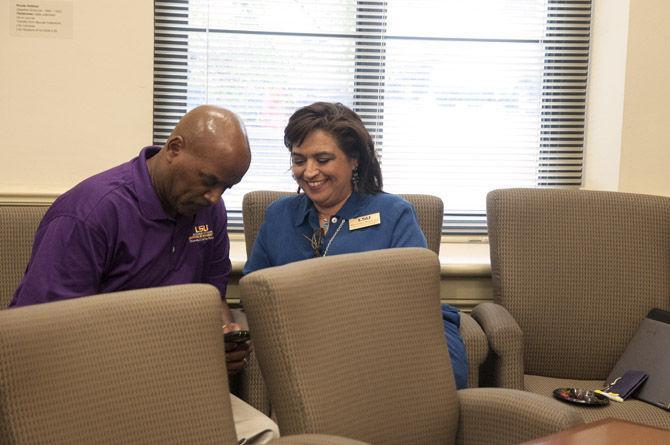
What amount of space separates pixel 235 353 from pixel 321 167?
0.76m

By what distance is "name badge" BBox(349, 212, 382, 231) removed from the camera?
289 centimetres

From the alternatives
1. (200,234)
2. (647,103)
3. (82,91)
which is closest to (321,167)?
(200,234)

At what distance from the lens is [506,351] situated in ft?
9.50

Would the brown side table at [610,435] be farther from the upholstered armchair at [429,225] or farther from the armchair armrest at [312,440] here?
the upholstered armchair at [429,225]

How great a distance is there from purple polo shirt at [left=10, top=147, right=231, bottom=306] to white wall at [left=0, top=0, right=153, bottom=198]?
3.09ft

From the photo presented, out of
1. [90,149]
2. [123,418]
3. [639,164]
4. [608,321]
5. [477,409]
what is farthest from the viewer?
[639,164]

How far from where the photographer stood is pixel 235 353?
2.41 meters

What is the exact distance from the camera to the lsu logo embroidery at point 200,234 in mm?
2531

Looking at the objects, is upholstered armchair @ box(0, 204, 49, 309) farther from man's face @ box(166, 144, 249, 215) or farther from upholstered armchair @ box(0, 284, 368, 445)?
upholstered armchair @ box(0, 284, 368, 445)

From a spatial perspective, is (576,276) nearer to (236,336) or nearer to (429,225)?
(429,225)

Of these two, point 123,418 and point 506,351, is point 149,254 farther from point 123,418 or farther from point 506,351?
point 506,351

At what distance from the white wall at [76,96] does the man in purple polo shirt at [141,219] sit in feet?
3.12

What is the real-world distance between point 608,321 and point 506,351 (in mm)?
498

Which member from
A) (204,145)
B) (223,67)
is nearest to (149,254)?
(204,145)
